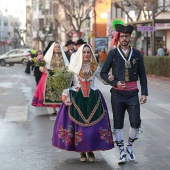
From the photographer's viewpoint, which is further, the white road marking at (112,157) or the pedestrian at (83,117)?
the white road marking at (112,157)

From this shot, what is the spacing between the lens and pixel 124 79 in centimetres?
805

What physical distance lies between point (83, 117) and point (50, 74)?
5845mm

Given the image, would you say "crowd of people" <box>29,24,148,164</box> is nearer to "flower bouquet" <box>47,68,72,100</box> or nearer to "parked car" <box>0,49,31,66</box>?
"flower bouquet" <box>47,68,72,100</box>

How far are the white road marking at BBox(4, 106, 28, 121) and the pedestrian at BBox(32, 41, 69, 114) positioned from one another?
1.61 feet

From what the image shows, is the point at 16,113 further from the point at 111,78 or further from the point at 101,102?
the point at 111,78

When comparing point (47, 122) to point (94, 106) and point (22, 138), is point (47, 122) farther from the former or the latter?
point (94, 106)

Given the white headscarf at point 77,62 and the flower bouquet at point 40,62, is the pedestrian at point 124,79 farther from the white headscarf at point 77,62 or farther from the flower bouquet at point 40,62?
the flower bouquet at point 40,62

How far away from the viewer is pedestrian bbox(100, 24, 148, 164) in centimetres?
805

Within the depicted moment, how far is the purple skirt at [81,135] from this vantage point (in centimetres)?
802

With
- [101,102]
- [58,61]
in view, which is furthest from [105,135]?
[58,61]

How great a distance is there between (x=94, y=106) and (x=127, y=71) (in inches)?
26.4

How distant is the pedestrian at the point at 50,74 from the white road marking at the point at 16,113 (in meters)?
0.49

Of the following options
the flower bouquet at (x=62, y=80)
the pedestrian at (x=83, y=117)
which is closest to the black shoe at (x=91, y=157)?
the pedestrian at (x=83, y=117)

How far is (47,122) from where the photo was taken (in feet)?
41.4
